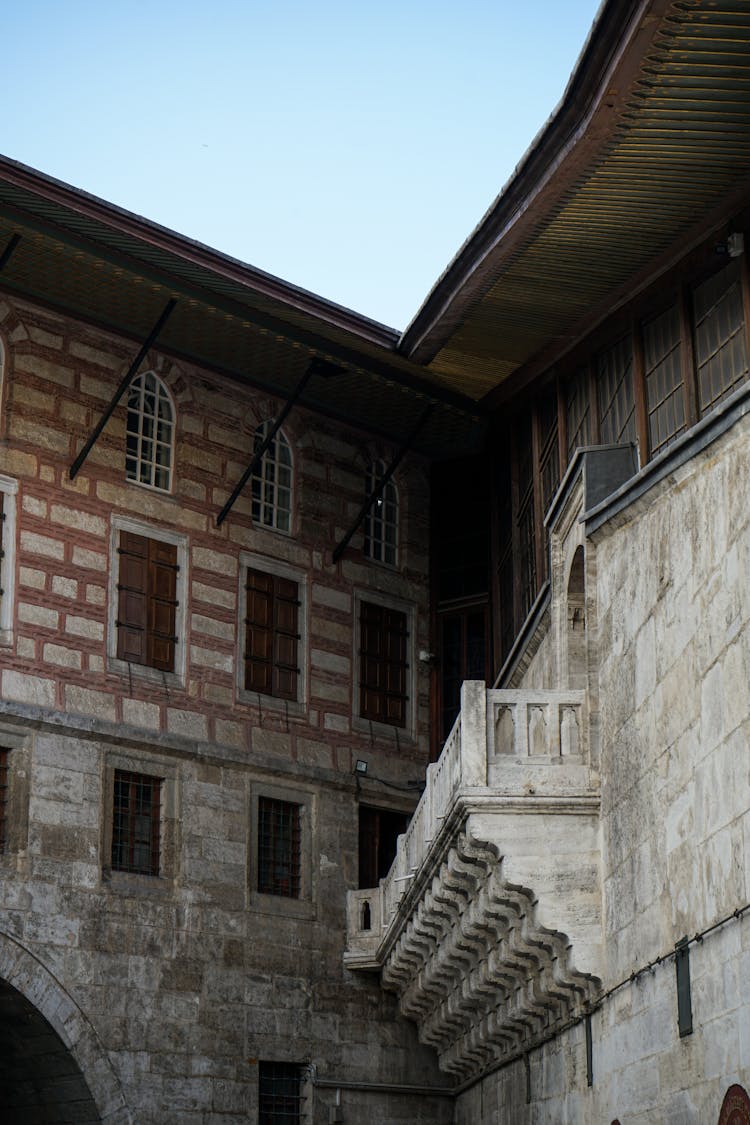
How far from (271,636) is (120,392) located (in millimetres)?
3443

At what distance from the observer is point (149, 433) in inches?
850

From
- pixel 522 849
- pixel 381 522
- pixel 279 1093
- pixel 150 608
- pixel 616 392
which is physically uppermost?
pixel 381 522

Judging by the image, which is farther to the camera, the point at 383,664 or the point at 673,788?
the point at 383,664

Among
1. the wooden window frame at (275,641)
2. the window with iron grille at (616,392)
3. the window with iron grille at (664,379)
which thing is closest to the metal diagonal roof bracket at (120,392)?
the wooden window frame at (275,641)

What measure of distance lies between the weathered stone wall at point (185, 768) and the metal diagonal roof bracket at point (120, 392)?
17 cm

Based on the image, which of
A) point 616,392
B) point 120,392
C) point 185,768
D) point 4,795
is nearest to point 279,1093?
point 185,768

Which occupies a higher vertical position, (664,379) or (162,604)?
(664,379)

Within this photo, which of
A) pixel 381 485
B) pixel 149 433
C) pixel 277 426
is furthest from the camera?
pixel 381 485

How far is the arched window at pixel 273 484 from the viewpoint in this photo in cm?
2253

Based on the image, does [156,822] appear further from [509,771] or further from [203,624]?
[509,771]

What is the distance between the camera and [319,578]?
74.6ft

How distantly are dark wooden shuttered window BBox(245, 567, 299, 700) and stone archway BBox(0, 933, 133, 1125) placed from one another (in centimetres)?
427

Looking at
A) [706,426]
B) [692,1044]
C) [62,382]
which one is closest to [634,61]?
[706,426]

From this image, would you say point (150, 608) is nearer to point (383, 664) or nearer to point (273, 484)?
point (273, 484)
